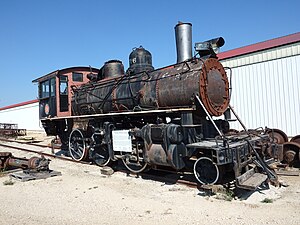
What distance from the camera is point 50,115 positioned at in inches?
448

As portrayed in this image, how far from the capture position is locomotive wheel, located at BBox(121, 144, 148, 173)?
24.5 ft

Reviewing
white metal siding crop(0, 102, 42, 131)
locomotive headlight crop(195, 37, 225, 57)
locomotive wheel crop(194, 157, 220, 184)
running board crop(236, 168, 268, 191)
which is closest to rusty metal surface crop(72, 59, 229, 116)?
locomotive headlight crop(195, 37, 225, 57)

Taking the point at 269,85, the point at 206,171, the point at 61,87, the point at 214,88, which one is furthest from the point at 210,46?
the point at 61,87

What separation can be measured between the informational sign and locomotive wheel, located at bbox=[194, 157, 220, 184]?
7.49ft

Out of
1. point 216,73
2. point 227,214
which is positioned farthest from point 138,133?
point 227,214

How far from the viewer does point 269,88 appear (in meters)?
10.5

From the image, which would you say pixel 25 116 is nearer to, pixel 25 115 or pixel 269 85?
pixel 25 115

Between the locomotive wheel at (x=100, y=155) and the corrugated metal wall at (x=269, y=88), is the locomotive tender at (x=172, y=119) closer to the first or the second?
the locomotive wheel at (x=100, y=155)

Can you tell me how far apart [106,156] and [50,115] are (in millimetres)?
3876

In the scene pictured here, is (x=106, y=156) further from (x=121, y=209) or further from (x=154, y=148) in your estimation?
(x=121, y=209)

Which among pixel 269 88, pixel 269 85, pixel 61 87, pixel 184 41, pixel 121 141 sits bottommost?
pixel 121 141

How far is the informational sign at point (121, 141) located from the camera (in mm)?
7653

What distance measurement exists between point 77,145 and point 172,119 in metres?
4.89

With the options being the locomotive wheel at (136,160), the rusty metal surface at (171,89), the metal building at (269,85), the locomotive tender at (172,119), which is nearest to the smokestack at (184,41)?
the locomotive tender at (172,119)
